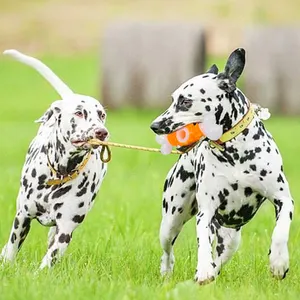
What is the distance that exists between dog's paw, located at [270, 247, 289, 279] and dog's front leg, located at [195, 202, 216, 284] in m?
0.33

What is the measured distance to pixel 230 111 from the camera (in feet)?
21.5

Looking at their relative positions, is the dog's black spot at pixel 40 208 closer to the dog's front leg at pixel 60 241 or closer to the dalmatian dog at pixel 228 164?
the dog's front leg at pixel 60 241

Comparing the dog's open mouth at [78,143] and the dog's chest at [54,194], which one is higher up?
the dog's open mouth at [78,143]

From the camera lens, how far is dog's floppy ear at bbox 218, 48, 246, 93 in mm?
6504

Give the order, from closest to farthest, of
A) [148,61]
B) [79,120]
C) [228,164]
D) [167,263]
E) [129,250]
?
[228,164]
[79,120]
[167,263]
[129,250]
[148,61]

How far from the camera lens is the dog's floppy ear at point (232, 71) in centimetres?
650

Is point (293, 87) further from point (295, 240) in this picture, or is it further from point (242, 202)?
point (242, 202)

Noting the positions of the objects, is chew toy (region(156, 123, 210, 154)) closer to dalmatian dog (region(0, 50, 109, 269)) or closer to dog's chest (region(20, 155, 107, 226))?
dalmatian dog (region(0, 50, 109, 269))

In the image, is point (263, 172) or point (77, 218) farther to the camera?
point (77, 218)

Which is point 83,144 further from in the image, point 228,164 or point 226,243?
point 226,243

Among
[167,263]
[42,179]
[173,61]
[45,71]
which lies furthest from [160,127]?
[173,61]

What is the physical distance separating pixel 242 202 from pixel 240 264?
832mm

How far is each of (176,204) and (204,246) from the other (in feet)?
2.65

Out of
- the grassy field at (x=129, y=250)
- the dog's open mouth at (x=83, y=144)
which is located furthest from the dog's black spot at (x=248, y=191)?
the dog's open mouth at (x=83, y=144)
